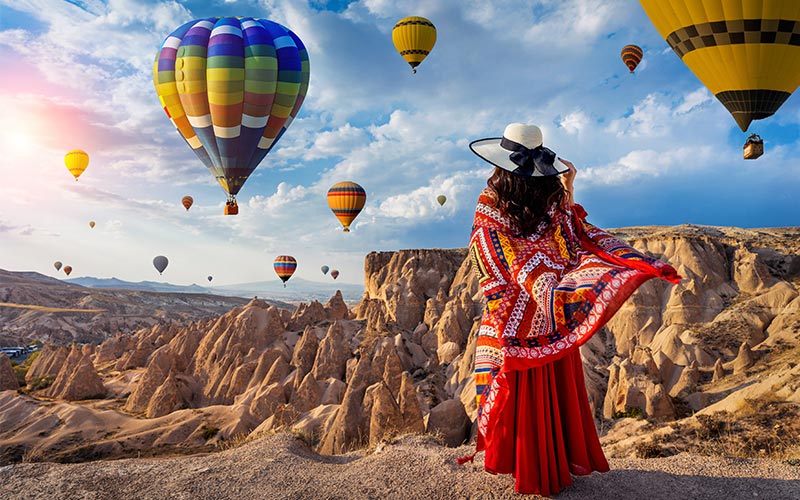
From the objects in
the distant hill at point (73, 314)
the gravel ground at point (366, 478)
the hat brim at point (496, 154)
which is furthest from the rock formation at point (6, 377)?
the hat brim at point (496, 154)

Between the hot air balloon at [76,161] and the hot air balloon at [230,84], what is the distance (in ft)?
105

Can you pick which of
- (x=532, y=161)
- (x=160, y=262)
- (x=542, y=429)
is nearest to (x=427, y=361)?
(x=542, y=429)

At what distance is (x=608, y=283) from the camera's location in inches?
165

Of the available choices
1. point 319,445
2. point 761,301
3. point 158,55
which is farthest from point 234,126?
point 761,301

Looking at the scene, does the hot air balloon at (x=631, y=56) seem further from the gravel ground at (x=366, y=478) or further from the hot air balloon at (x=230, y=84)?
the gravel ground at (x=366, y=478)

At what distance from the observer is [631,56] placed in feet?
156

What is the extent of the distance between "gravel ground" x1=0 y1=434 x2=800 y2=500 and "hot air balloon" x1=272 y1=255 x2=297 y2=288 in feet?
173

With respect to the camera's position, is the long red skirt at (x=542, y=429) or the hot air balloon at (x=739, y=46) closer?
the long red skirt at (x=542, y=429)

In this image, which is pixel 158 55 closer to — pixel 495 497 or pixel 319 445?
pixel 319 445

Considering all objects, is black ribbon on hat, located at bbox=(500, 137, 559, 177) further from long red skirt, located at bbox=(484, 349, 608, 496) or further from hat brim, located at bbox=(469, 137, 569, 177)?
long red skirt, located at bbox=(484, 349, 608, 496)

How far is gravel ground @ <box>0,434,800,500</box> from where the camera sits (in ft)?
17.9

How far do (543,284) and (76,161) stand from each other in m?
55.5

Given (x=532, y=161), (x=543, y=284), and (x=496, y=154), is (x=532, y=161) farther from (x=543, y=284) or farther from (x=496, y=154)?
(x=543, y=284)

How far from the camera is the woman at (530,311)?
456 centimetres
